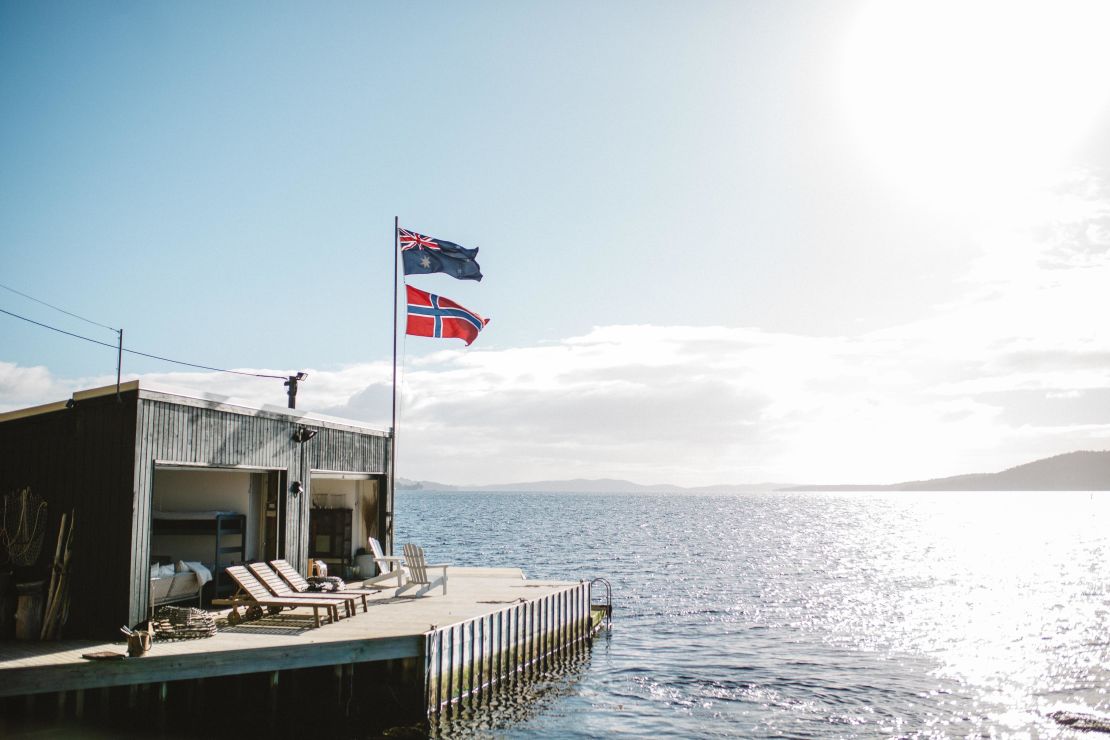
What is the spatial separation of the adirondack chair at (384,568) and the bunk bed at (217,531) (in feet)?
9.37

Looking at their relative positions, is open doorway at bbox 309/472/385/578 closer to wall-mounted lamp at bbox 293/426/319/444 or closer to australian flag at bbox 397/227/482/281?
wall-mounted lamp at bbox 293/426/319/444

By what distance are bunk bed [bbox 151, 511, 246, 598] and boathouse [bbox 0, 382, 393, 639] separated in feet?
0.10

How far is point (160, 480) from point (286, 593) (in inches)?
210

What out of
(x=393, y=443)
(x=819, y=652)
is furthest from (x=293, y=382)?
(x=819, y=652)

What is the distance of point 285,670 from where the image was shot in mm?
15000

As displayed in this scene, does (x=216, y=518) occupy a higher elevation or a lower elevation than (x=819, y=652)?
higher

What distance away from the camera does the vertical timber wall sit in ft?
Result: 49.5

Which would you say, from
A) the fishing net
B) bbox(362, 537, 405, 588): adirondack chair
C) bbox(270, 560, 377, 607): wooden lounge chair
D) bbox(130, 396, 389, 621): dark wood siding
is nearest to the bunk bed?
bbox(130, 396, 389, 621): dark wood siding

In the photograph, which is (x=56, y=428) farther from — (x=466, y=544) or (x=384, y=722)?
(x=466, y=544)

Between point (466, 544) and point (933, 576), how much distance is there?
34.9 metres

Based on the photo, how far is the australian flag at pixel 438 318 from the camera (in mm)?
22125

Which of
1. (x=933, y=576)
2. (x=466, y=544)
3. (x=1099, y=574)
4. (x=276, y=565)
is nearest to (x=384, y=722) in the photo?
(x=276, y=565)

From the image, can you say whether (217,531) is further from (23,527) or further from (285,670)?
(285,670)

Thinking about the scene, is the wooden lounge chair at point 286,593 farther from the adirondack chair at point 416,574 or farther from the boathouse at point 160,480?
the adirondack chair at point 416,574
